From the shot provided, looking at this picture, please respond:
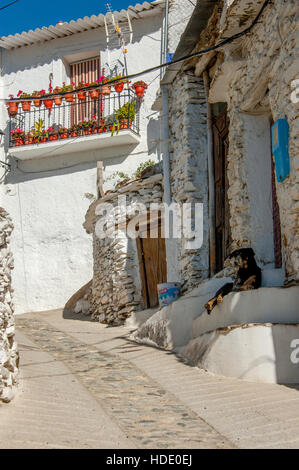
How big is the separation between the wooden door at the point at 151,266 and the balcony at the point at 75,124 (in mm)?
5244

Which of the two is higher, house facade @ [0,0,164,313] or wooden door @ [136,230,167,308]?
house facade @ [0,0,164,313]

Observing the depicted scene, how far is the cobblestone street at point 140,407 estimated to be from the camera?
3504 mm

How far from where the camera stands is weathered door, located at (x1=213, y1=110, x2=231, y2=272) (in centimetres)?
812

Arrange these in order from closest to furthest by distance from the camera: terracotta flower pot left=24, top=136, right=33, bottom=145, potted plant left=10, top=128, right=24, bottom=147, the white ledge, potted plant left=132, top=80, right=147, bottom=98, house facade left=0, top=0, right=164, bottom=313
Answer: the white ledge < potted plant left=132, top=80, right=147, bottom=98 < house facade left=0, top=0, right=164, bottom=313 < terracotta flower pot left=24, top=136, right=33, bottom=145 < potted plant left=10, top=128, right=24, bottom=147

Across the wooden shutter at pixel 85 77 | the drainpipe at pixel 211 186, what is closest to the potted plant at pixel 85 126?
the wooden shutter at pixel 85 77

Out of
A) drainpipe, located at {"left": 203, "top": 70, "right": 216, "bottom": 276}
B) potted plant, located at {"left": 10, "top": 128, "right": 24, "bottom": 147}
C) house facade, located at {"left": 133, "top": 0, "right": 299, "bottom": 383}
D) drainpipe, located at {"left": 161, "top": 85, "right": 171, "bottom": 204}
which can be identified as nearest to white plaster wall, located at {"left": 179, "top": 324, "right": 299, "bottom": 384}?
house facade, located at {"left": 133, "top": 0, "right": 299, "bottom": 383}

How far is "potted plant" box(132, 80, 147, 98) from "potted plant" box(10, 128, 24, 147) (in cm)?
361

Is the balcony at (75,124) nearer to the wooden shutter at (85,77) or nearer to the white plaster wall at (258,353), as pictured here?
the wooden shutter at (85,77)

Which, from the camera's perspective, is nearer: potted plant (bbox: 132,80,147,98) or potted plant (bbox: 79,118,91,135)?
potted plant (bbox: 132,80,147,98)

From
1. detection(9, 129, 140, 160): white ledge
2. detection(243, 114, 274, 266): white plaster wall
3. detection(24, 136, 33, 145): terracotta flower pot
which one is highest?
detection(24, 136, 33, 145): terracotta flower pot

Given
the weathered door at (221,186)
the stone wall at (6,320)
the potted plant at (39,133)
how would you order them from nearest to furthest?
the stone wall at (6,320), the weathered door at (221,186), the potted plant at (39,133)

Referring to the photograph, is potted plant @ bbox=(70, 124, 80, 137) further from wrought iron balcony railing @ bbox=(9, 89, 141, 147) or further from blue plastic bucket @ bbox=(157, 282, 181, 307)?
blue plastic bucket @ bbox=(157, 282, 181, 307)

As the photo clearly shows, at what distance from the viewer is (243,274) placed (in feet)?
19.9

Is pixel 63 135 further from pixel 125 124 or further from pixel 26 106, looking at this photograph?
pixel 125 124
